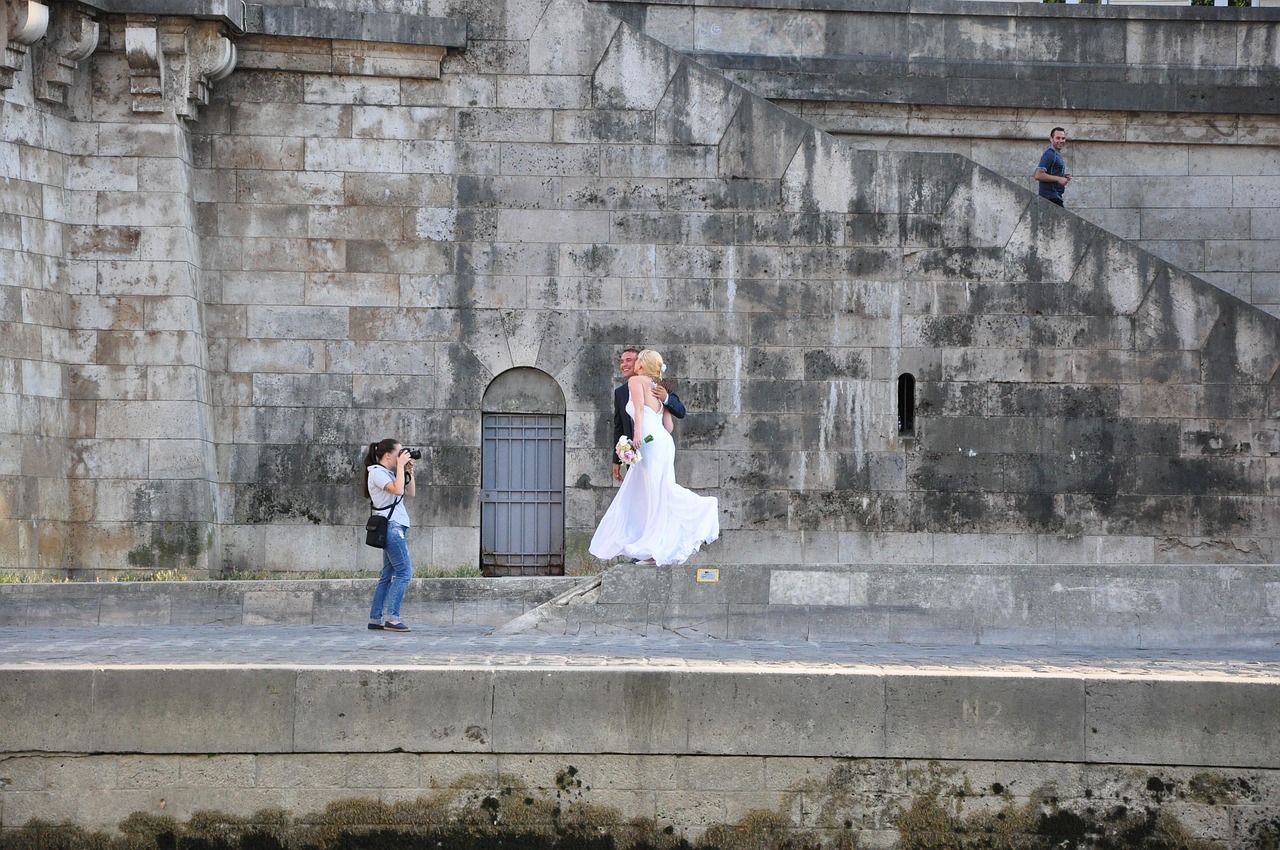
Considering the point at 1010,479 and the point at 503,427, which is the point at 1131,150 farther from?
→ the point at 503,427

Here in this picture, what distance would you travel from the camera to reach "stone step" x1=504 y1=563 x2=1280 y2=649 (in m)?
12.3

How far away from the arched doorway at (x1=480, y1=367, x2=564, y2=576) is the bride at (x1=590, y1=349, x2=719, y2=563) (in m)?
4.11


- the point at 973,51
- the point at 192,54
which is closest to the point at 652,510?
the point at 192,54

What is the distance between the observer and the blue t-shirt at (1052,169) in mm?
18562

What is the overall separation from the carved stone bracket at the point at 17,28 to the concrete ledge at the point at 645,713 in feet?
28.7

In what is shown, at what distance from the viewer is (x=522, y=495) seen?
1784 centimetres

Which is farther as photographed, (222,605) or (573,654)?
(222,605)

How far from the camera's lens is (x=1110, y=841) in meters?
9.71

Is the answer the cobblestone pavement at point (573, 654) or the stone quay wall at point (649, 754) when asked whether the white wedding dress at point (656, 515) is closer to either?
the cobblestone pavement at point (573, 654)

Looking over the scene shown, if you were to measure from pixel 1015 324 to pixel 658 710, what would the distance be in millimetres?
9171

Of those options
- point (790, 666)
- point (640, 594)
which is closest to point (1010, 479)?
point (640, 594)

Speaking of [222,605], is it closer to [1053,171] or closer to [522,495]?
[522,495]

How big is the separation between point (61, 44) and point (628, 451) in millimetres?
8027

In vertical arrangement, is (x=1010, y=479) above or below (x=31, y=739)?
above
